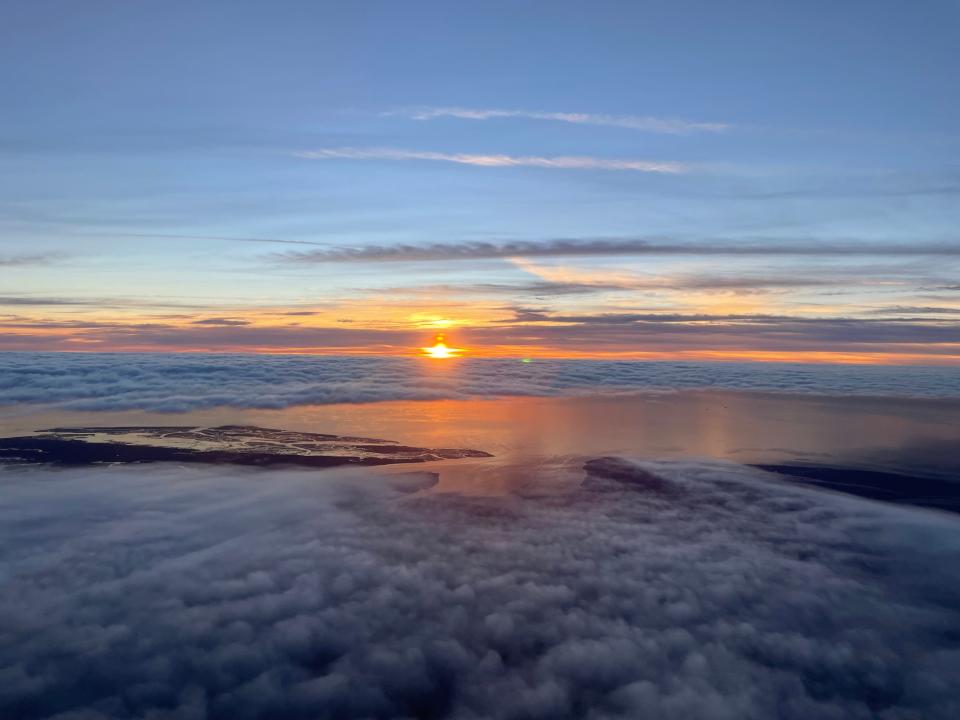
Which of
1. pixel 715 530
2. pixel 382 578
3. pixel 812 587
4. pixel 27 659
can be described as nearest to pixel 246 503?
pixel 382 578

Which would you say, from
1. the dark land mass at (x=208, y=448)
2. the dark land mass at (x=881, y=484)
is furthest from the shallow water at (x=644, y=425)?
the dark land mass at (x=208, y=448)

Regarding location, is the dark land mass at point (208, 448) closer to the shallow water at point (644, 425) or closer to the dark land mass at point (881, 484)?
the shallow water at point (644, 425)

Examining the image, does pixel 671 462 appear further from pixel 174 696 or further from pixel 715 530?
pixel 174 696

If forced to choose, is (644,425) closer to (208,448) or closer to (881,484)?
(881,484)

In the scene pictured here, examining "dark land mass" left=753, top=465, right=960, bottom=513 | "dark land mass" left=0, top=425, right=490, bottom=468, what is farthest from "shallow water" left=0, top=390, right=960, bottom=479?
"dark land mass" left=0, top=425, right=490, bottom=468

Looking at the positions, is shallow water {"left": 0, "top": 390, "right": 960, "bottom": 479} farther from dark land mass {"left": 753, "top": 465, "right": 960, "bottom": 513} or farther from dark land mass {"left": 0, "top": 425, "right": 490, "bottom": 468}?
dark land mass {"left": 0, "top": 425, "right": 490, "bottom": 468}

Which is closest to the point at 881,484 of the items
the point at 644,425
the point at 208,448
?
the point at 644,425
